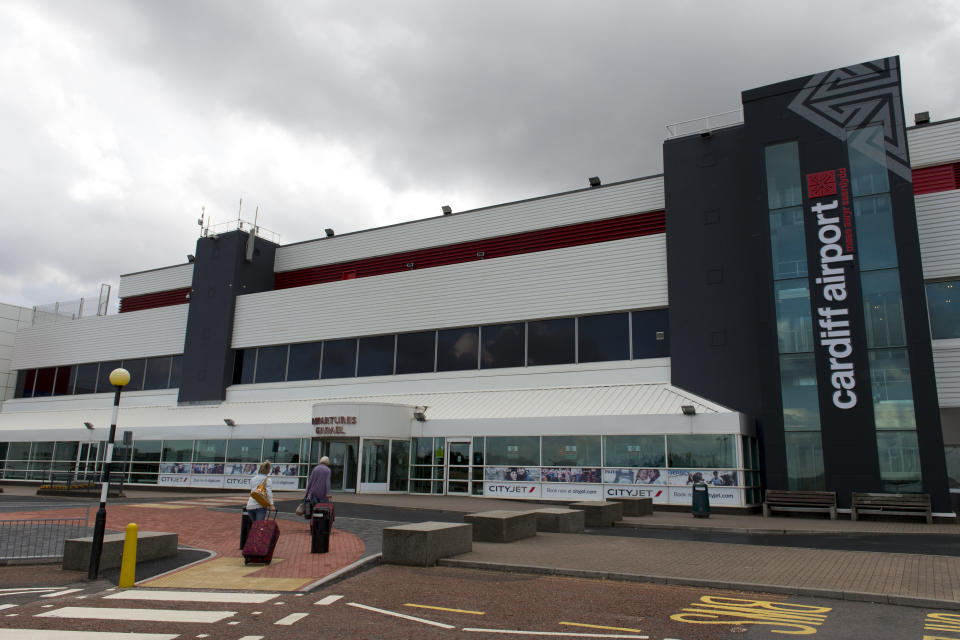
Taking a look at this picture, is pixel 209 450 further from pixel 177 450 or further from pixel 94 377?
pixel 94 377

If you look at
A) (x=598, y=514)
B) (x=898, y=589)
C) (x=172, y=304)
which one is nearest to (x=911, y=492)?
(x=598, y=514)

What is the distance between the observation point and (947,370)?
21.8 meters

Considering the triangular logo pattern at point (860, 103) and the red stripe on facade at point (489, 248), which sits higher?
the triangular logo pattern at point (860, 103)

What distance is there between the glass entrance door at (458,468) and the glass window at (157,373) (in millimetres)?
19657

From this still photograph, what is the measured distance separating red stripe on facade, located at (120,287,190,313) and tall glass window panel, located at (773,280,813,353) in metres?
31.5

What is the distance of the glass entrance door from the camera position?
2539 centimetres

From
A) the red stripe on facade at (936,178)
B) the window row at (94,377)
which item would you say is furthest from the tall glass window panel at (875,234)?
the window row at (94,377)

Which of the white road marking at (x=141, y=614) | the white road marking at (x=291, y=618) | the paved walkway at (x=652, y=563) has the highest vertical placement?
the paved walkway at (x=652, y=563)

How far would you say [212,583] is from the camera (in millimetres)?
9859

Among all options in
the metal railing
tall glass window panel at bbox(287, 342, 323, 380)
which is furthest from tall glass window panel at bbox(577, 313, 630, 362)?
the metal railing

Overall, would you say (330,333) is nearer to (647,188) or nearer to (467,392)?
(467,392)

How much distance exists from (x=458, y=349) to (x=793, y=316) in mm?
13330

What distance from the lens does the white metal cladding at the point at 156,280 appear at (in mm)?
39469

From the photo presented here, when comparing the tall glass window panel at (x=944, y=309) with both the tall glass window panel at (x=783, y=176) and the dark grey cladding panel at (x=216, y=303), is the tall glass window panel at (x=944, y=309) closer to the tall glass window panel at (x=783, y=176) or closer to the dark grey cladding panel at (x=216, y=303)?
the tall glass window panel at (x=783, y=176)
